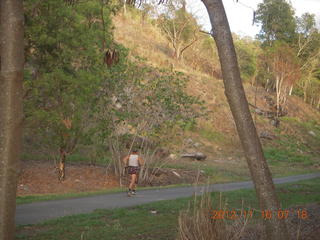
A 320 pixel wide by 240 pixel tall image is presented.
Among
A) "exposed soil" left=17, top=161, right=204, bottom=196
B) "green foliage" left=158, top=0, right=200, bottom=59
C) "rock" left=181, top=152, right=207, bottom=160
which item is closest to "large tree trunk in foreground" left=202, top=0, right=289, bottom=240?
"exposed soil" left=17, top=161, right=204, bottom=196

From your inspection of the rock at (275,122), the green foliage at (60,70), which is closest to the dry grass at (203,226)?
the green foliage at (60,70)

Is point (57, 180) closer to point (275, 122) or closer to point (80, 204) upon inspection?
point (80, 204)

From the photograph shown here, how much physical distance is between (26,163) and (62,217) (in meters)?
12.5

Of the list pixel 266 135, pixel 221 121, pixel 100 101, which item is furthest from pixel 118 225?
pixel 266 135

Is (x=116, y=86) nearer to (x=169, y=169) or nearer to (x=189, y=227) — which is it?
(x=169, y=169)

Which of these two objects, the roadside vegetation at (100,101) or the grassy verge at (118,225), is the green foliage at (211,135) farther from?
the grassy verge at (118,225)

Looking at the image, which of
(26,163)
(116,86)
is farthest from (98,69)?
(26,163)

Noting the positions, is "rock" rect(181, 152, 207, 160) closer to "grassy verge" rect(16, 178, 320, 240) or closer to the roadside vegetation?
the roadside vegetation

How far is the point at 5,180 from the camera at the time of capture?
4.33m

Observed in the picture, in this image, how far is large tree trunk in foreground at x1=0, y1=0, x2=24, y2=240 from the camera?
4.33 meters

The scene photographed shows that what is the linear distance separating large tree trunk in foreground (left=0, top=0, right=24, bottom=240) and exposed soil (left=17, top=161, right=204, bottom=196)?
41.0ft

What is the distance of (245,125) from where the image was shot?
523 centimetres

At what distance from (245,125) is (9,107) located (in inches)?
102

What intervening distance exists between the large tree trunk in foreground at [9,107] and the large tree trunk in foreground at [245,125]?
2.26m
